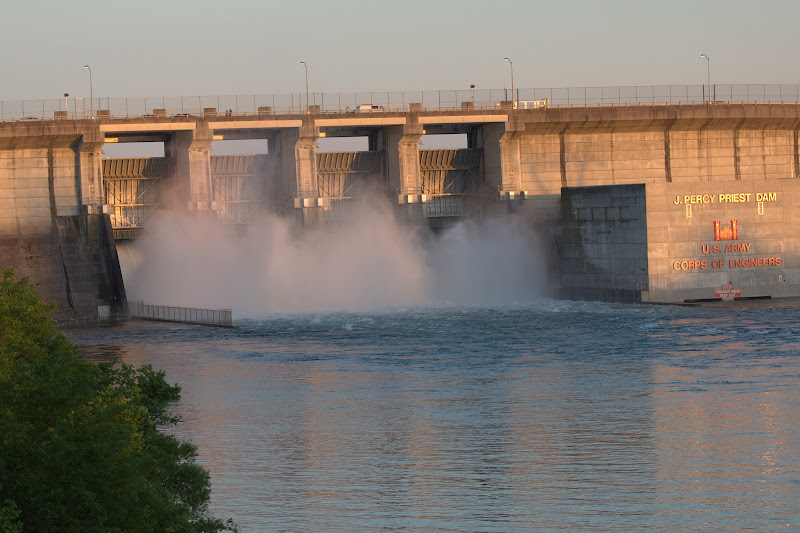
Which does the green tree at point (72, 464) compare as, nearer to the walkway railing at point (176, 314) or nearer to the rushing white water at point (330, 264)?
the walkway railing at point (176, 314)

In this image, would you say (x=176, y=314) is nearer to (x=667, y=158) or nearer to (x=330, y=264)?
(x=330, y=264)

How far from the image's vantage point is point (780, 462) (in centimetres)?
2923

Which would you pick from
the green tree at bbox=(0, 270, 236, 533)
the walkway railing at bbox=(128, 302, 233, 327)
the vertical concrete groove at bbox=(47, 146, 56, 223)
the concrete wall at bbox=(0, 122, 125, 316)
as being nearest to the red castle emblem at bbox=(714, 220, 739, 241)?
the walkway railing at bbox=(128, 302, 233, 327)

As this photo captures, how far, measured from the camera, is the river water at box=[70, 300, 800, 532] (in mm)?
25922

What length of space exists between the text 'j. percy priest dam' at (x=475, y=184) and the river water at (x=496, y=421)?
296 inches

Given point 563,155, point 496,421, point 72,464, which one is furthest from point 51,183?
point 72,464

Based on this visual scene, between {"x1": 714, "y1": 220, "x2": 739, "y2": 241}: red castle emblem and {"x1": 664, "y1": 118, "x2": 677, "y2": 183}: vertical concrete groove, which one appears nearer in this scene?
{"x1": 714, "y1": 220, "x2": 739, "y2": 241}: red castle emblem

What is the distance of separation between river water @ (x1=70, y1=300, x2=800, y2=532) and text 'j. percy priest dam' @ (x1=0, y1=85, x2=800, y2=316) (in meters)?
7.53

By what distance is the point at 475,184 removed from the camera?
8538 cm

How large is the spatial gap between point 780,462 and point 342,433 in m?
12.8

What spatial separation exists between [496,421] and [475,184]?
5070 cm

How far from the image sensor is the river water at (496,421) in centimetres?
2592

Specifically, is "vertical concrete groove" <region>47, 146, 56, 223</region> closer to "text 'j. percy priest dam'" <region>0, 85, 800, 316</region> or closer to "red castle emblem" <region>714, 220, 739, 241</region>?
"text 'j. percy priest dam'" <region>0, 85, 800, 316</region>

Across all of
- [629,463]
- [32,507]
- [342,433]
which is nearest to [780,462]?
[629,463]
